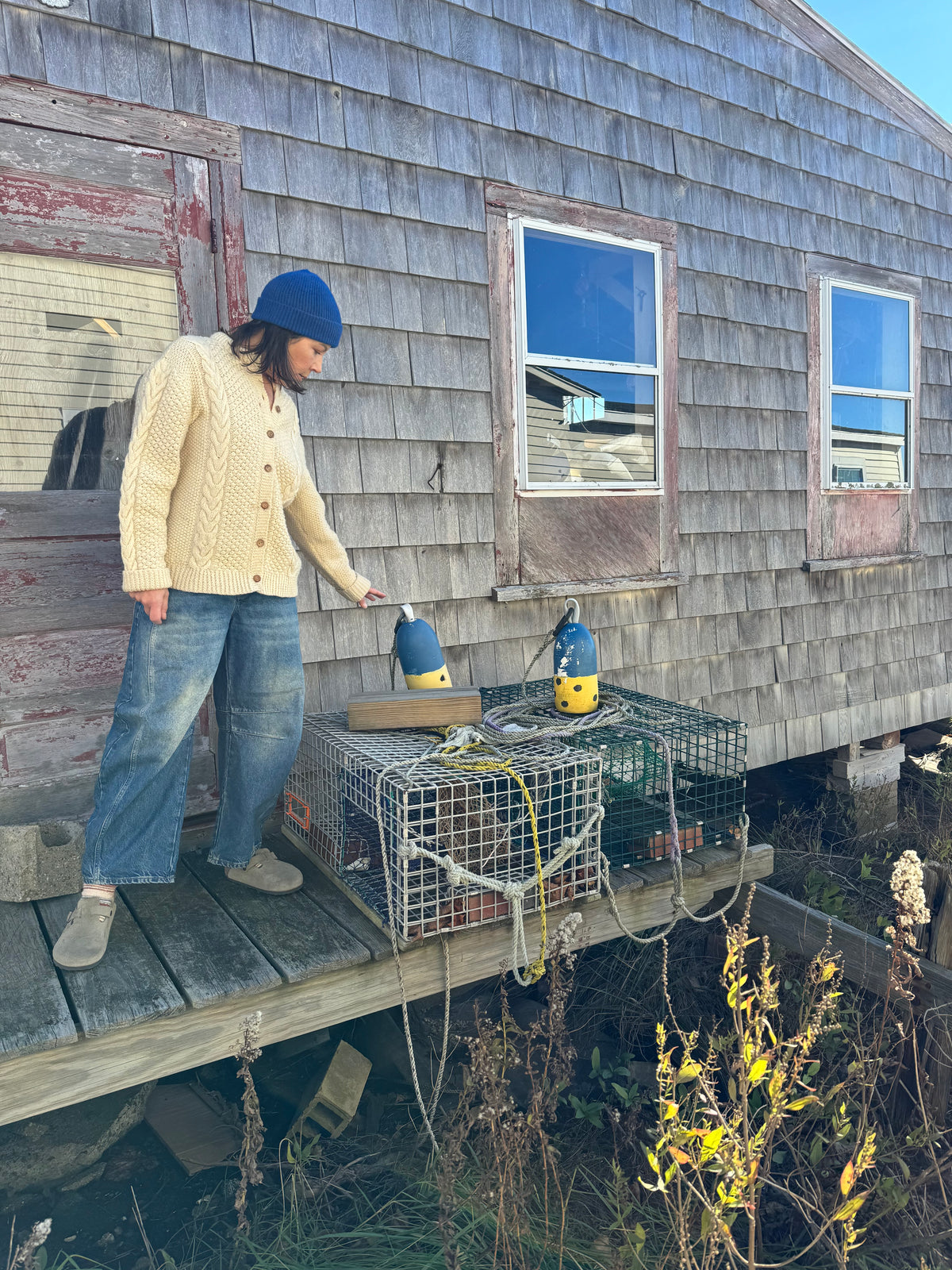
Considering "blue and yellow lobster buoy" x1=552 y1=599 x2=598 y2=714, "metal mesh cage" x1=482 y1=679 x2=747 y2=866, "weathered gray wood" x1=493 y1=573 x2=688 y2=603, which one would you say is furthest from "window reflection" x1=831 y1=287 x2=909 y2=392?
"blue and yellow lobster buoy" x1=552 y1=599 x2=598 y2=714

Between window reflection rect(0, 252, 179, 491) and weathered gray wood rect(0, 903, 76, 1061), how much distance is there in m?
1.42

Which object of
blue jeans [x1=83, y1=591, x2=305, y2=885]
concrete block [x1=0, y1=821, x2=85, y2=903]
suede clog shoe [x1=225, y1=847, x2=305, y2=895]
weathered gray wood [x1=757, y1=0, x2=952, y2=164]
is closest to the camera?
blue jeans [x1=83, y1=591, x2=305, y2=885]

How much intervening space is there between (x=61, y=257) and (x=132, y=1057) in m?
2.49

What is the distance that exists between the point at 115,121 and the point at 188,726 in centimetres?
213

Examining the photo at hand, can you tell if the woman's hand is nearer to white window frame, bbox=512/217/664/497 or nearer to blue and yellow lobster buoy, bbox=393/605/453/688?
blue and yellow lobster buoy, bbox=393/605/453/688

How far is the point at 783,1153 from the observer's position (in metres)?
3.05

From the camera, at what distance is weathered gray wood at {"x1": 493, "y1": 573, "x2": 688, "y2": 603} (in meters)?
4.28

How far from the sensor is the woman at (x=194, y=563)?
2.37 m

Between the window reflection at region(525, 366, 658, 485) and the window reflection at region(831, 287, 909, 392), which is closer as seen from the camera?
the window reflection at region(525, 366, 658, 485)

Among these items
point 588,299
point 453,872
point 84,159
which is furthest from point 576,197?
point 453,872

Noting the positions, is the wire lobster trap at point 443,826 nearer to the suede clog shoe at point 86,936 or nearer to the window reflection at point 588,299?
the suede clog shoe at point 86,936

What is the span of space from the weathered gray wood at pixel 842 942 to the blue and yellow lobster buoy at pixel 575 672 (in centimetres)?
104

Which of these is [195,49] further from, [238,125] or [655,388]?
[655,388]

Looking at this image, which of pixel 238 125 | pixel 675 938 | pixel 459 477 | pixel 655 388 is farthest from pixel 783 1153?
pixel 238 125
